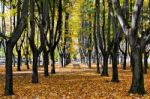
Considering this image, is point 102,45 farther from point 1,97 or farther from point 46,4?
point 1,97

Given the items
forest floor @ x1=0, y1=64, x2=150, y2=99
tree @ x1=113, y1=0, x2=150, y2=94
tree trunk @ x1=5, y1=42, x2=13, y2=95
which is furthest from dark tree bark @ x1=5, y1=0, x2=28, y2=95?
tree @ x1=113, y1=0, x2=150, y2=94

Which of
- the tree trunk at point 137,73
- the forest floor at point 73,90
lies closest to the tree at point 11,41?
the forest floor at point 73,90

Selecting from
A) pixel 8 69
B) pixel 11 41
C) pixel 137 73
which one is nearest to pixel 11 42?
pixel 11 41

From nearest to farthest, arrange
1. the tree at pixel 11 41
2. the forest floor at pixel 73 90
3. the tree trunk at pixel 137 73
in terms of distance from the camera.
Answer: the forest floor at pixel 73 90 → the tree trunk at pixel 137 73 → the tree at pixel 11 41

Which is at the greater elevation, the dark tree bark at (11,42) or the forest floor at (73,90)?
the dark tree bark at (11,42)

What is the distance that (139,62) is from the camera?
14141 mm

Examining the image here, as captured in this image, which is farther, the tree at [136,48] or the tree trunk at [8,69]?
the tree trunk at [8,69]

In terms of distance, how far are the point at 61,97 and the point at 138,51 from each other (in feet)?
11.2

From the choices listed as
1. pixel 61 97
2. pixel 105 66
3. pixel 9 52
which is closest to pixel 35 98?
pixel 61 97

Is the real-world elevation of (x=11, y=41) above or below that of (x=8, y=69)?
above

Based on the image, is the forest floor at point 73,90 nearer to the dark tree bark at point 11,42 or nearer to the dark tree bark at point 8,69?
the dark tree bark at point 8,69

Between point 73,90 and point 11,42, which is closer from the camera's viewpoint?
point 11,42

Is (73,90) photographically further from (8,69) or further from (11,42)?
(11,42)

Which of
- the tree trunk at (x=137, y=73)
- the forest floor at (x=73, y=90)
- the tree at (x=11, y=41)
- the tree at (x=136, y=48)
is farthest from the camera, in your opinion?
the tree at (x=11, y=41)
